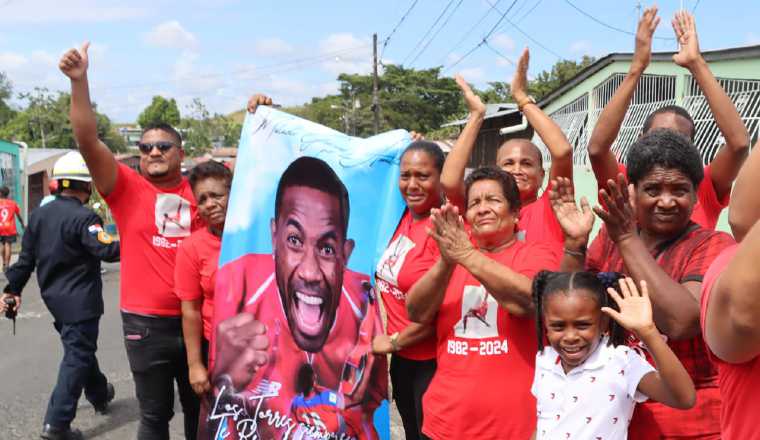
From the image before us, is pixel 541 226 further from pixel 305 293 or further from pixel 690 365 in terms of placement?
pixel 305 293

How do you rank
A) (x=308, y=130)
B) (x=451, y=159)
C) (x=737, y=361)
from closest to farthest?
1. (x=737, y=361)
2. (x=451, y=159)
3. (x=308, y=130)

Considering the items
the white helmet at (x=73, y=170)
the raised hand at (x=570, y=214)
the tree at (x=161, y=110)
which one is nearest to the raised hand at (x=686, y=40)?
the raised hand at (x=570, y=214)

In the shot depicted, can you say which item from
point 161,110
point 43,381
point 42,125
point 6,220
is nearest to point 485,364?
point 43,381

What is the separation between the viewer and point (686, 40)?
2893 millimetres

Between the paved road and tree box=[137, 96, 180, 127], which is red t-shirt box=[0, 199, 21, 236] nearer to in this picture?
the paved road

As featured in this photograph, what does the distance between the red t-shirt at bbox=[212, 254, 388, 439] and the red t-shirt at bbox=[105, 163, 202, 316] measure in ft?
1.48

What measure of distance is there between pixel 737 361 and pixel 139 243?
3.01 m

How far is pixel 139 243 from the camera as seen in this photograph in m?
3.62

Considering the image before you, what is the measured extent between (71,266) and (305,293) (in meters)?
1.99

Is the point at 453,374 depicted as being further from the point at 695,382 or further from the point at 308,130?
the point at 308,130

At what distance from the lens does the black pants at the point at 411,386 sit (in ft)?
9.68

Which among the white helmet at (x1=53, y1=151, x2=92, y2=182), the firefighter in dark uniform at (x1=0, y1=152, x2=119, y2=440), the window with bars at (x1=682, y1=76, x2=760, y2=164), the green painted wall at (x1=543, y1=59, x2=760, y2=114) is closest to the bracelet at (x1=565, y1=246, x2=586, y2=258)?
the firefighter in dark uniform at (x1=0, y1=152, x2=119, y2=440)

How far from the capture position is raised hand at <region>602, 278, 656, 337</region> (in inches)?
73.4

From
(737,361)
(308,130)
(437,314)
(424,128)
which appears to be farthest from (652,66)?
(424,128)
